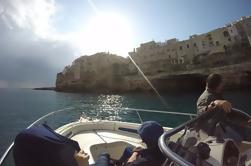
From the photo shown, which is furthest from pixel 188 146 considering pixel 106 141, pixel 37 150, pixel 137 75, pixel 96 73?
pixel 96 73

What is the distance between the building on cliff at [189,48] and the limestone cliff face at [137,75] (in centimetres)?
225

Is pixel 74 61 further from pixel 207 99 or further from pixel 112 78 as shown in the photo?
pixel 207 99

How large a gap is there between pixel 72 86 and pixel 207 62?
48848mm

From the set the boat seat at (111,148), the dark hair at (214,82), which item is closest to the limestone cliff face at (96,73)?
the boat seat at (111,148)

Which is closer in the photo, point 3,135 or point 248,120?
point 248,120

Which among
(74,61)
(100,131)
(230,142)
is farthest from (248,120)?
(74,61)

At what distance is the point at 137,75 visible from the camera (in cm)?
6175

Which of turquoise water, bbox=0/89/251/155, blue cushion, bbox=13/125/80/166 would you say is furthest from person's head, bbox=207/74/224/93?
turquoise water, bbox=0/89/251/155

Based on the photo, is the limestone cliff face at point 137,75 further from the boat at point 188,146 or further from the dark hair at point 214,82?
the dark hair at point 214,82

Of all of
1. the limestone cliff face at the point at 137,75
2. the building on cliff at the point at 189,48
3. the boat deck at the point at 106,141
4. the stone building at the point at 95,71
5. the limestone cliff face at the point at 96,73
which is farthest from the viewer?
the stone building at the point at 95,71

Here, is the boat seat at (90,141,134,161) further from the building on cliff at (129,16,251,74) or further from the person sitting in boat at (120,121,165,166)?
the building on cliff at (129,16,251,74)

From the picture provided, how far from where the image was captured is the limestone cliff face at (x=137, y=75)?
44156 millimetres

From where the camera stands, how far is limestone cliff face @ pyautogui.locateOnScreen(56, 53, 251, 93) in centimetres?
4416

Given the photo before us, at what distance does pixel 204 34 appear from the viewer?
182ft
